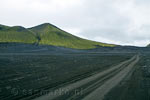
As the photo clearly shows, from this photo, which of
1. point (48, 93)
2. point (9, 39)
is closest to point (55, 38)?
point (9, 39)

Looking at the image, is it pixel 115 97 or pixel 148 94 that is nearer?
pixel 115 97

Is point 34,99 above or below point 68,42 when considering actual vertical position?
below

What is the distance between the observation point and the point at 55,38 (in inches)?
4806

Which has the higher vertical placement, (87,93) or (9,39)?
(9,39)

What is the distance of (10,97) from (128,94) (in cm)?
689

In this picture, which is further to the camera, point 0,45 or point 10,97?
point 0,45

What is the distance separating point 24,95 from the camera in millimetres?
8352

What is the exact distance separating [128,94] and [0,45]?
7928cm

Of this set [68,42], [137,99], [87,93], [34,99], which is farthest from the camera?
[68,42]

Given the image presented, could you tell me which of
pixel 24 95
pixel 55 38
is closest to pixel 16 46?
pixel 55 38

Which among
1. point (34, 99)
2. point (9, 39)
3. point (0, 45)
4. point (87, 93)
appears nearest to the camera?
point (34, 99)

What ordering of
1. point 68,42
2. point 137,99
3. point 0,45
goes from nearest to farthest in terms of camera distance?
point 137,99 → point 0,45 → point 68,42

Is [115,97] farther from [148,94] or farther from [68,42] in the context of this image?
[68,42]

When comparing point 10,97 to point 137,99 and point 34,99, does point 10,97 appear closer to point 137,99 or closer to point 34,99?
point 34,99
